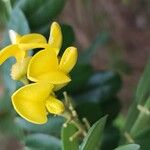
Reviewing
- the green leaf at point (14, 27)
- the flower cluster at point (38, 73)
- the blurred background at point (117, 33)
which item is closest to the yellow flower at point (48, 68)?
the flower cluster at point (38, 73)

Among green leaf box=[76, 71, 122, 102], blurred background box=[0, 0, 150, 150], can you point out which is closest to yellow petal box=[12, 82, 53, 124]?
green leaf box=[76, 71, 122, 102]

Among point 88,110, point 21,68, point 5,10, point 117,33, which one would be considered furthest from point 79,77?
point 117,33

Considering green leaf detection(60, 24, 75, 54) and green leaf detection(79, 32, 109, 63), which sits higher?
green leaf detection(60, 24, 75, 54)

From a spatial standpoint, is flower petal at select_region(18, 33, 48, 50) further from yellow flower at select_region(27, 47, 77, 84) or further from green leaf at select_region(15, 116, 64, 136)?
green leaf at select_region(15, 116, 64, 136)

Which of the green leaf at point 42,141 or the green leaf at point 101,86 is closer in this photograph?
the green leaf at point 42,141

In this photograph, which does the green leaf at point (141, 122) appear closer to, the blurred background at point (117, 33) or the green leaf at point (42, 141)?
the green leaf at point (42, 141)

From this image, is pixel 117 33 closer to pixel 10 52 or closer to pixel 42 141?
pixel 42 141

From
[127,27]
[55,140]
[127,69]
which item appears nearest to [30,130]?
[55,140]
